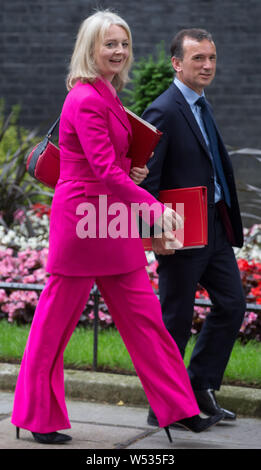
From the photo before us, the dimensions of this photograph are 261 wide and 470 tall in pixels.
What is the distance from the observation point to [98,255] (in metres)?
3.97

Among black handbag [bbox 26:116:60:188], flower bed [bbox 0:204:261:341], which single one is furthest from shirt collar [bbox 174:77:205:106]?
flower bed [bbox 0:204:261:341]

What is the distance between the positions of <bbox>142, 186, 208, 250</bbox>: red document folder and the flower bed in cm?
178

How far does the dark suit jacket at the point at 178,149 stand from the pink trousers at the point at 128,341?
595 mm

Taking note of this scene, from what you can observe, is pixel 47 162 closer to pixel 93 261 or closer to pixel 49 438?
pixel 93 261

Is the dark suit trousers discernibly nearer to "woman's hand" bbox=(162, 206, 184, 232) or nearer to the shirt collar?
the shirt collar

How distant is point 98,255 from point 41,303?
36 cm

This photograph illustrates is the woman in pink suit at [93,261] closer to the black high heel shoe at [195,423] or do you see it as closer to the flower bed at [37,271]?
the black high heel shoe at [195,423]

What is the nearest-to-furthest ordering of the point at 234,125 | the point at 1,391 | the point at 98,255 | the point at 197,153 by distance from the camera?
the point at 98,255, the point at 197,153, the point at 1,391, the point at 234,125

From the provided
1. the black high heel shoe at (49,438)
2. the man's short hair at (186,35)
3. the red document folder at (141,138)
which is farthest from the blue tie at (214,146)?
the black high heel shoe at (49,438)

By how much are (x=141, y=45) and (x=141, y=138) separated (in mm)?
6105

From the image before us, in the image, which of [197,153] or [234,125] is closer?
[197,153]

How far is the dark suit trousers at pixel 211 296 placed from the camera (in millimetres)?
4465
